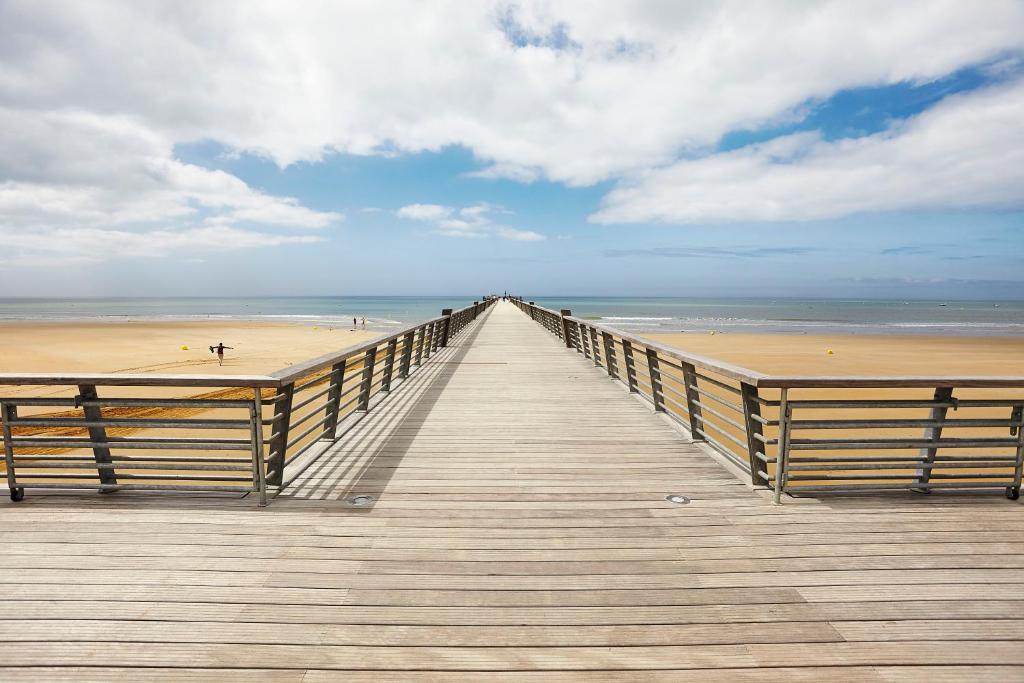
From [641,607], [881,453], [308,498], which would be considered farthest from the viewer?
[881,453]

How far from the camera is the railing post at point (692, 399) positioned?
5.20 meters

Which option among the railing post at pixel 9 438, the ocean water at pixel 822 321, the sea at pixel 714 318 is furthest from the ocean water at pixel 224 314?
the ocean water at pixel 822 321

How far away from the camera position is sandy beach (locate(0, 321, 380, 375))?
61.6 ft

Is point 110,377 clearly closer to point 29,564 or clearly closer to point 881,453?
point 29,564

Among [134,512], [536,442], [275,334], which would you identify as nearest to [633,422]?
[536,442]

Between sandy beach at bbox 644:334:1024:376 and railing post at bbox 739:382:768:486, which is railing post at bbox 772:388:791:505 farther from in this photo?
sandy beach at bbox 644:334:1024:376

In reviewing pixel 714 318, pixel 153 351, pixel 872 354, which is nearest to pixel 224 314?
pixel 153 351

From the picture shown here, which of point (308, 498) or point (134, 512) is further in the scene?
point (308, 498)

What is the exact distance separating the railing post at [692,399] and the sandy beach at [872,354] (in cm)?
943

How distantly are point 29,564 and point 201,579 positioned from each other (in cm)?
107

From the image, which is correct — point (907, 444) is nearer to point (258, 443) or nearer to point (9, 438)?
point (258, 443)

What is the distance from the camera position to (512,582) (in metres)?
2.76

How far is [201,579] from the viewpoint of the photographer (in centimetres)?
277

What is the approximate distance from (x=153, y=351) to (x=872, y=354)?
33.3m
